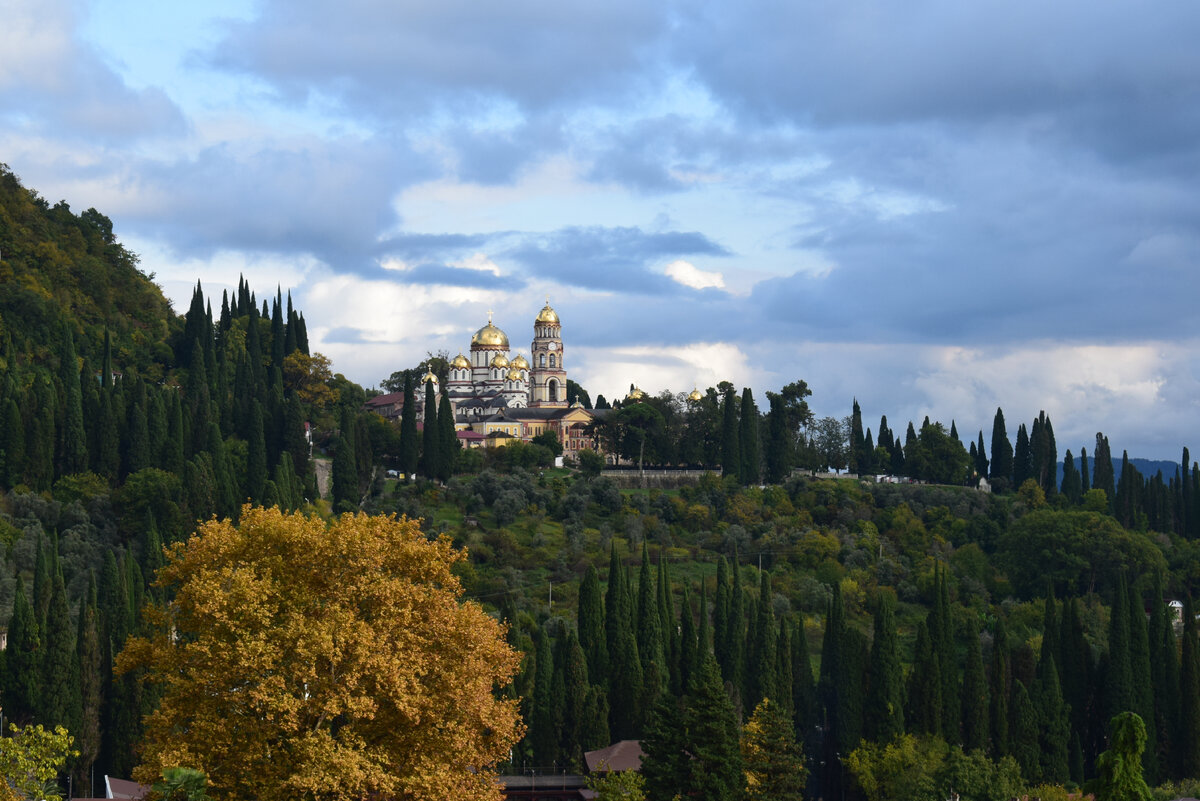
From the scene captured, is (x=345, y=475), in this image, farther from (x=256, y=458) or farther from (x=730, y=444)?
(x=730, y=444)

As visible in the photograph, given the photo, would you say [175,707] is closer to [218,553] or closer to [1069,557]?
[218,553]

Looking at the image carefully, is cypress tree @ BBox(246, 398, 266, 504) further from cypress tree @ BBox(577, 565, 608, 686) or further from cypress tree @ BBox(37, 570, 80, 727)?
cypress tree @ BBox(37, 570, 80, 727)

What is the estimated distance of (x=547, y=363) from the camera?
11081cm

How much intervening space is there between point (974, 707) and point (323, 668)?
30328 mm

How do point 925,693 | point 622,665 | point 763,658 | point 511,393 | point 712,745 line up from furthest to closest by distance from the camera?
point 511,393 < point 763,658 < point 622,665 < point 925,693 < point 712,745

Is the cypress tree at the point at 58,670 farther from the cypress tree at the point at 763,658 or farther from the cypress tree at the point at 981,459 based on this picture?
the cypress tree at the point at 981,459

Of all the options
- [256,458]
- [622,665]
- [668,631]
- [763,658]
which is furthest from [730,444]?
[622,665]

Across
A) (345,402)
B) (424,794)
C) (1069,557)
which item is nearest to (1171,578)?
(1069,557)

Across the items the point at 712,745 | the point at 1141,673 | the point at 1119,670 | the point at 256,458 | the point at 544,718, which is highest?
the point at 256,458

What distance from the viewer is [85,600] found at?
4728 centimetres

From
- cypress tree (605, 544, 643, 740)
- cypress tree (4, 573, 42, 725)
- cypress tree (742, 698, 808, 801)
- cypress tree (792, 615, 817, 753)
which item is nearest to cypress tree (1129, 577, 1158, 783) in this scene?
cypress tree (792, 615, 817, 753)

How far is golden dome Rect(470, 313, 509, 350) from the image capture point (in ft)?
372

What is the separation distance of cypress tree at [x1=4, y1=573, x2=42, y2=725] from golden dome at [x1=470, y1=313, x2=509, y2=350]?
232ft

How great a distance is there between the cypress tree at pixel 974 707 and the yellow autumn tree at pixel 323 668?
2690 cm
